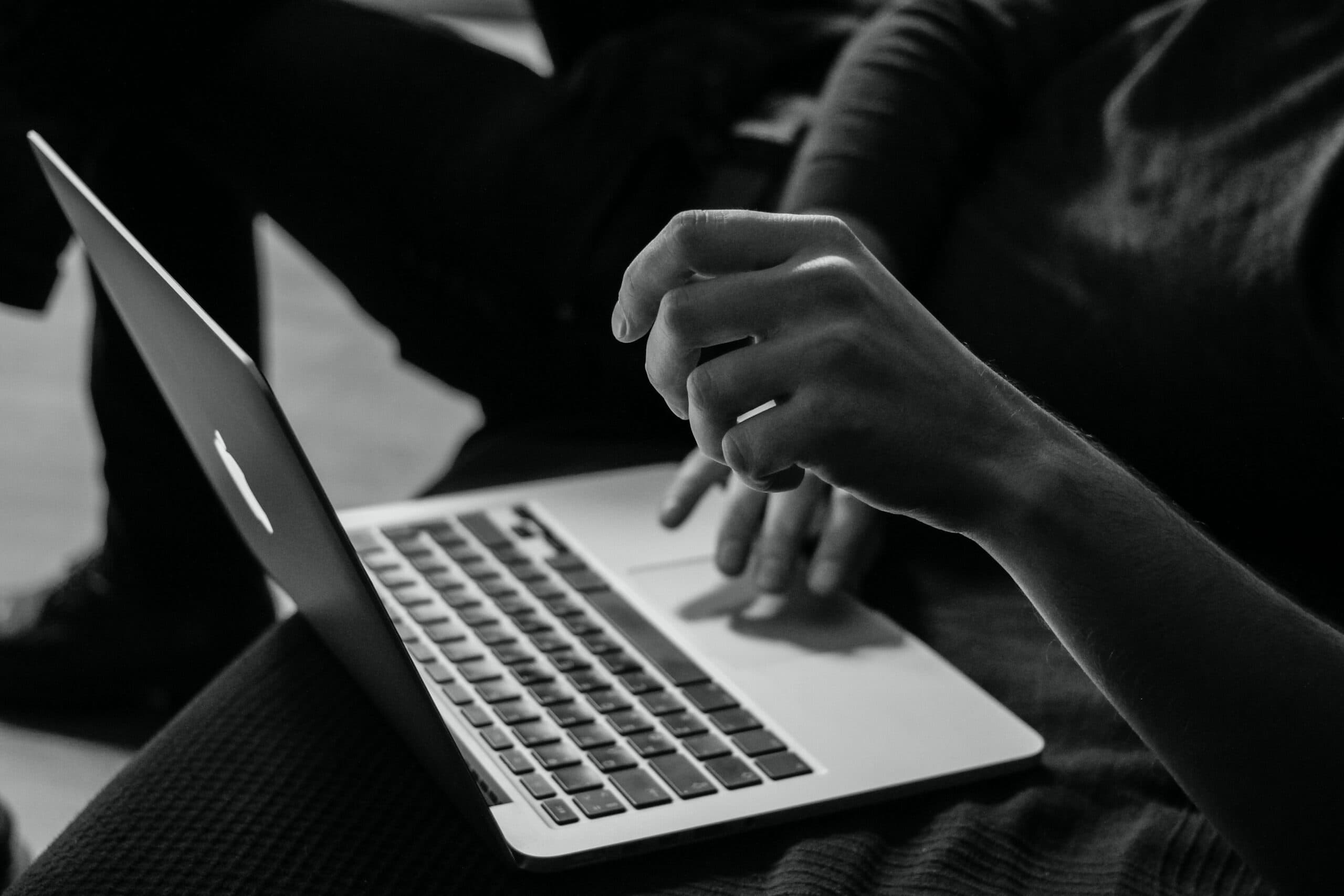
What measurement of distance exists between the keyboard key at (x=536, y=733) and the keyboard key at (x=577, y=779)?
0.07 ft

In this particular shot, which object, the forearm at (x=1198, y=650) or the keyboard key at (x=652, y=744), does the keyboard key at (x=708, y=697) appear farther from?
the forearm at (x=1198, y=650)

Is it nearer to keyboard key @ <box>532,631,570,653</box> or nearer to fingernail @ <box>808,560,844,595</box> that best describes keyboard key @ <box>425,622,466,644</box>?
keyboard key @ <box>532,631,570,653</box>

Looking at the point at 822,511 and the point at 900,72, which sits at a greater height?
the point at 900,72

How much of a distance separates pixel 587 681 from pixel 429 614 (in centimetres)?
10

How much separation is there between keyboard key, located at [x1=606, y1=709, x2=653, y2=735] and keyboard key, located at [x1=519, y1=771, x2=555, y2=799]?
1.9 inches

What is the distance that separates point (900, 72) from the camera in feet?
3.03

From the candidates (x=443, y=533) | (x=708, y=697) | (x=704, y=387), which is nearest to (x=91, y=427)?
(x=443, y=533)

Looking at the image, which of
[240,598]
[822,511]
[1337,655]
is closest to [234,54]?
[240,598]

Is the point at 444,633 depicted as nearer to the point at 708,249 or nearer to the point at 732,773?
the point at 732,773

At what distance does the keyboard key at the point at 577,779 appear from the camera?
54cm

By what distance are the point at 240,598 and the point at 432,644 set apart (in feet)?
1.99

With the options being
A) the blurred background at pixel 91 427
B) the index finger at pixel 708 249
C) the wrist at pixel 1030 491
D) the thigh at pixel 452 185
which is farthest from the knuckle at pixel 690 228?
the blurred background at pixel 91 427

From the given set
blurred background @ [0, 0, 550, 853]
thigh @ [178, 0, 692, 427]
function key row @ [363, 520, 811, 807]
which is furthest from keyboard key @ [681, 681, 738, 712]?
blurred background @ [0, 0, 550, 853]

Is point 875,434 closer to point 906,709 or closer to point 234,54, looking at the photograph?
point 906,709
